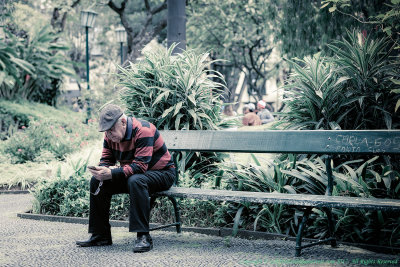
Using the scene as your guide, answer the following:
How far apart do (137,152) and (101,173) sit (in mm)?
409

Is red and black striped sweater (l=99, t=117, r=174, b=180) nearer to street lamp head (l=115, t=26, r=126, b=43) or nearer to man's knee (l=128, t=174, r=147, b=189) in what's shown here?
man's knee (l=128, t=174, r=147, b=189)

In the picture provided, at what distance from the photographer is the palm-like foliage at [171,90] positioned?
6629 millimetres

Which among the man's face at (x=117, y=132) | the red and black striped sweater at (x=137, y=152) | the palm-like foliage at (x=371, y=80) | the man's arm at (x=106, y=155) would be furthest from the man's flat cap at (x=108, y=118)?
the palm-like foliage at (x=371, y=80)

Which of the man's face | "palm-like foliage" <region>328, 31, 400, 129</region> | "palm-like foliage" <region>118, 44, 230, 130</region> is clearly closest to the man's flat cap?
the man's face

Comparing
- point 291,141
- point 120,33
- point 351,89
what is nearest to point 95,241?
point 291,141

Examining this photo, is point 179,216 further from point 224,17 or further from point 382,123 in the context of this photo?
point 224,17

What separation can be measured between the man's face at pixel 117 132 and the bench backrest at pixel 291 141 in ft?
3.02

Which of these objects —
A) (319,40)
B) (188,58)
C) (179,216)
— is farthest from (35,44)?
(179,216)

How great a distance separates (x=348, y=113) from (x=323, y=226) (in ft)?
5.52

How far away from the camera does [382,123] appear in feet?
19.2

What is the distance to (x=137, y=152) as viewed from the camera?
4.82 m

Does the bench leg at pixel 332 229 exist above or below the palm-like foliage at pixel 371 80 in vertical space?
below

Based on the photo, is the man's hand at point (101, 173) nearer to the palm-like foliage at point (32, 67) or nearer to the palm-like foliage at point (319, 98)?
the palm-like foliage at point (319, 98)

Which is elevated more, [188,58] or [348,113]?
[188,58]
